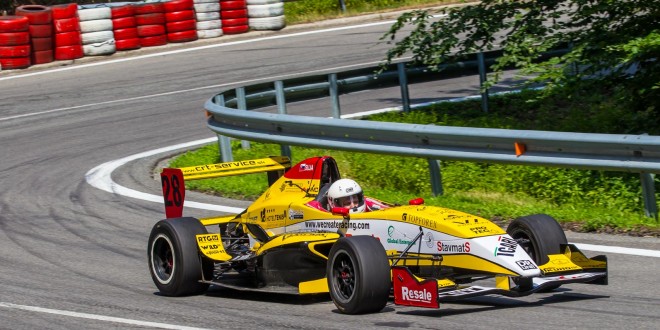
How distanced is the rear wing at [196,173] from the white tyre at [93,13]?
46.2ft

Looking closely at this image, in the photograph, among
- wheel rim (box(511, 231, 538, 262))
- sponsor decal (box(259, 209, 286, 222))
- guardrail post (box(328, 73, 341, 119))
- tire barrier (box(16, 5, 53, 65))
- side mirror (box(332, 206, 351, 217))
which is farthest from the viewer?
tire barrier (box(16, 5, 53, 65))

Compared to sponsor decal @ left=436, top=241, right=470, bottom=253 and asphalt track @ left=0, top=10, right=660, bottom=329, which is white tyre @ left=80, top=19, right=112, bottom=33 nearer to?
asphalt track @ left=0, top=10, right=660, bottom=329

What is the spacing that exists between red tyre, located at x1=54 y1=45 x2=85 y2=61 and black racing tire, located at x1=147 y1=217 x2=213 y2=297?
15347 millimetres

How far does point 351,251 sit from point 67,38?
1747 centimetres

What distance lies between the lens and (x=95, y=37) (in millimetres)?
24469

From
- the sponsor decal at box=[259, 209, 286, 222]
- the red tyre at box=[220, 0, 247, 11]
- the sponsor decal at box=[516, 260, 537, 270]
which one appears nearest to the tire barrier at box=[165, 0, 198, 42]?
the red tyre at box=[220, 0, 247, 11]

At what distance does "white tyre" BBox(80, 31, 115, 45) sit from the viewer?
2434 cm

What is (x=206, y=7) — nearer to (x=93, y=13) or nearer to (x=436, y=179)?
(x=93, y=13)

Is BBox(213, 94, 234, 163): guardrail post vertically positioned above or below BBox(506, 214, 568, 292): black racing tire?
below

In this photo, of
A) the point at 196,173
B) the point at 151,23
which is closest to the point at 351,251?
the point at 196,173

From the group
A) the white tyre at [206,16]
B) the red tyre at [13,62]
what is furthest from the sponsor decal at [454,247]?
the white tyre at [206,16]

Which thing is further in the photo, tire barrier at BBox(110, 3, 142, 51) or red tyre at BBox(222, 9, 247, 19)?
red tyre at BBox(222, 9, 247, 19)

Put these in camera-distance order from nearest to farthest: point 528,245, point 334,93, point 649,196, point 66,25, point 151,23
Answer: point 528,245, point 649,196, point 334,93, point 66,25, point 151,23

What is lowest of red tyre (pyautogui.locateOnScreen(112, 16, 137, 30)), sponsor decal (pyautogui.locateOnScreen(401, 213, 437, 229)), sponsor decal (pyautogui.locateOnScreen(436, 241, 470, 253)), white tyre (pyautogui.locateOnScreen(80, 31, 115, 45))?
sponsor decal (pyautogui.locateOnScreen(436, 241, 470, 253))
